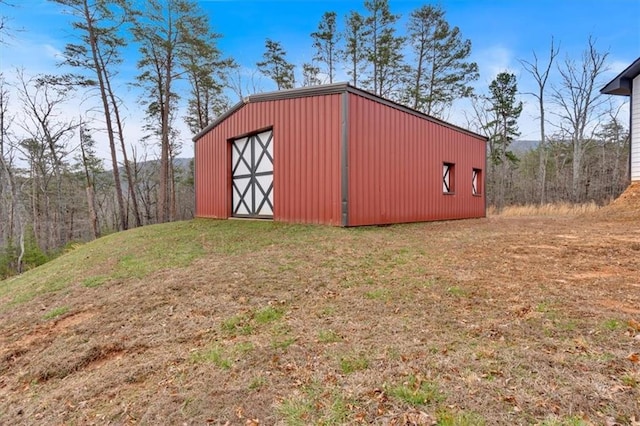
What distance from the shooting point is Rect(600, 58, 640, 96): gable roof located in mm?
7303

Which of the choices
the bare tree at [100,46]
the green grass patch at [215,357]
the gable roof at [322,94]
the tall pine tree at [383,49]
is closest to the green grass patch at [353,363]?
the green grass patch at [215,357]

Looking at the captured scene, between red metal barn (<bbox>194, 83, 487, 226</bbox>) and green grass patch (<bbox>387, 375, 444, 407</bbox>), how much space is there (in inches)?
196

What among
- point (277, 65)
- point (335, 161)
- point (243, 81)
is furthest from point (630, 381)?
point (243, 81)

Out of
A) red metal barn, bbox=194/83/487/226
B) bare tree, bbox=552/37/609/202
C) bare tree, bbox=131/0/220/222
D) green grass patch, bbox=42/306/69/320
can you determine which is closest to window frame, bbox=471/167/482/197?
red metal barn, bbox=194/83/487/226

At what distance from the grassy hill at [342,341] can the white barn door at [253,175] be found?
4.24 meters

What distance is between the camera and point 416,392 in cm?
153

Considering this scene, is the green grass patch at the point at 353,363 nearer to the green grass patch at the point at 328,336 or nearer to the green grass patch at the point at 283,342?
the green grass patch at the point at 328,336

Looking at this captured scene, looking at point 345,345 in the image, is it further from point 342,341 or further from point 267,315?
point 267,315

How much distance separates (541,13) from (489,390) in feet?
56.5

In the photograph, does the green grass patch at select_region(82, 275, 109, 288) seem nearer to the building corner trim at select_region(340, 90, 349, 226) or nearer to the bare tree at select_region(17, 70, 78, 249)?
the building corner trim at select_region(340, 90, 349, 226)

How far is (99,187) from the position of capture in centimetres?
2103

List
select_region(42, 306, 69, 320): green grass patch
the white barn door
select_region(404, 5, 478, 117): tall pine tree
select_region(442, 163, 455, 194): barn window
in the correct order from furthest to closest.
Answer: select_region(404, 5, 478, 117): tall pine tree
select_region(442, 163, 455, 194): barn window
the white barn door
select_region(42, 306, 69, 320): green grass patch

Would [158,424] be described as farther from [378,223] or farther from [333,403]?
[378,223]

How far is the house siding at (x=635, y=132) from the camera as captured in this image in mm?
7379
